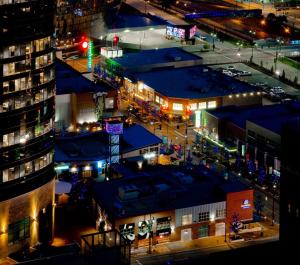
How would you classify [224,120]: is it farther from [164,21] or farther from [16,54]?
[164,21]

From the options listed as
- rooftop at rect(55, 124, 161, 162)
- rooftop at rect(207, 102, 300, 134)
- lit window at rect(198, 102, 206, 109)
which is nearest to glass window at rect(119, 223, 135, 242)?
rooftop at rect(55, 124, 161, 162)

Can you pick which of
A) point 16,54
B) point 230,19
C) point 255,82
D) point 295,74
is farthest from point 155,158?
point 230,19

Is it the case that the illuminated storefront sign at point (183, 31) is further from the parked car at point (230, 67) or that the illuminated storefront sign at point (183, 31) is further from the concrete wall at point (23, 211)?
the concrete wall at point (23, 211)

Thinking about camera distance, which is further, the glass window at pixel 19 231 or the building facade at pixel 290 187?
the glass window at pixel 19 231

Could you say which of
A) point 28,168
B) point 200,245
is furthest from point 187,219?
point 28,168

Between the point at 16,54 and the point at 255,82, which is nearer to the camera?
the point at 16,54

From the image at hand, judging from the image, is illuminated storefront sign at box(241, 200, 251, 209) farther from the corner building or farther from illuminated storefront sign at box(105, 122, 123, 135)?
the corner building

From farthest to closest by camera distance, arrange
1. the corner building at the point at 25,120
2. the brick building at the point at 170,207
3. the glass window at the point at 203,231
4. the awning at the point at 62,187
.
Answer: the awning at the point at 62,187 → the glass window at the point at 203,231 → the brick building at the point at 170,207 → the corner building at the point at 25,120

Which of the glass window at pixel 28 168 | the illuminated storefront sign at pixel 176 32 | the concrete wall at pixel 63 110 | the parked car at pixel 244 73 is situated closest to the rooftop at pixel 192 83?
the parked car at pixel 244 73
